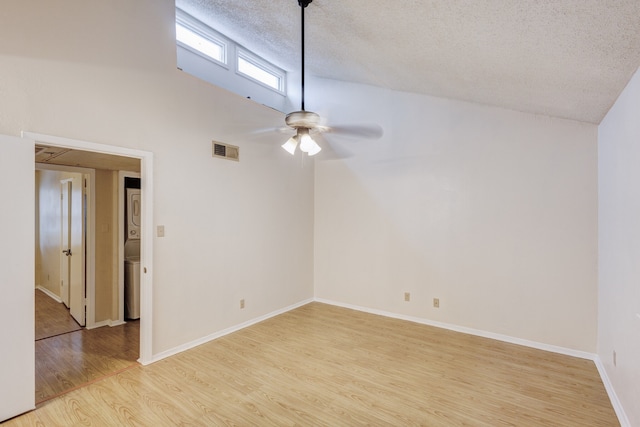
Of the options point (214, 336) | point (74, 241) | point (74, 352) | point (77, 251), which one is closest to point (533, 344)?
point (214, 336)

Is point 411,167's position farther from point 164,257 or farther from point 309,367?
point 164,257

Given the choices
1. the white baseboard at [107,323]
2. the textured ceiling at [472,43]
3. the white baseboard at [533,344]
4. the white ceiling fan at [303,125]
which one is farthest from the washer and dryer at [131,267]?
the white ceiling fan at [303,125]

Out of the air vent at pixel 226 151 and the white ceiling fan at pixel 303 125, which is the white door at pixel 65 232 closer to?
the air vent at pixel 226 151

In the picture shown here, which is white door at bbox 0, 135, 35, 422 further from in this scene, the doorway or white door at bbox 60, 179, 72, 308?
white door at bbox 60, 179, 72, 308

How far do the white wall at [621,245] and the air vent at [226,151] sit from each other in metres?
3.52

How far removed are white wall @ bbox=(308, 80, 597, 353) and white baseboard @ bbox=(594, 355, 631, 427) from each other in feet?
0.91

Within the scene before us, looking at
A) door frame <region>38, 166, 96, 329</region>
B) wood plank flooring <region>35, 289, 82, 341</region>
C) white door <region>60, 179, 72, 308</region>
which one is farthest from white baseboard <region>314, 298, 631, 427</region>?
white door <region>60, 179, 72, 308</region>

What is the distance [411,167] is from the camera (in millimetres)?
4277

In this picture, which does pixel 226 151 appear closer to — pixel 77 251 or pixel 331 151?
pixel 331 151

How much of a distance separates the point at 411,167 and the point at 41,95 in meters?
3.83

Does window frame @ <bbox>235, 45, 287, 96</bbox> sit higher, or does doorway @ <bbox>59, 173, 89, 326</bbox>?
window frame @ <bbox>235, 45, 287, 96</bbox>

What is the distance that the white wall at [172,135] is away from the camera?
7.80 feet

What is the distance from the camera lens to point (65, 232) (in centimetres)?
445

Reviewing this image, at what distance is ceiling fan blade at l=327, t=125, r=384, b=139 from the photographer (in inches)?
179
